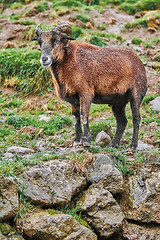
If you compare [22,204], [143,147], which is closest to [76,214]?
[22,204]

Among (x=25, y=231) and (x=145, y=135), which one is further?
(x=145, y=135)

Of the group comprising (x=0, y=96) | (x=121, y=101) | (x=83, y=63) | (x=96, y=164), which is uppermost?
(x=83, y=63)

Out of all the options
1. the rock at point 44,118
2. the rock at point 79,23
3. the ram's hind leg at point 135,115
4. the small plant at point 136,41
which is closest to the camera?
the ram's hind leg at point 135,115

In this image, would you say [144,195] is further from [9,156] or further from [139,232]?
[9,156]

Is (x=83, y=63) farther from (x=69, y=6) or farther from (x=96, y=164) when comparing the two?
(x=69, y=6)

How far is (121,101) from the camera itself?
25.0ft

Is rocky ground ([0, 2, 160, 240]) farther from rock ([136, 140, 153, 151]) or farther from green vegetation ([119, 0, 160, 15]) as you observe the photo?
green vegetation ([119, 0, 160, 15])

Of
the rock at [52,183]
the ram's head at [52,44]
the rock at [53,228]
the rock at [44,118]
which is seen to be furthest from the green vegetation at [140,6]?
the rock at [53,228]

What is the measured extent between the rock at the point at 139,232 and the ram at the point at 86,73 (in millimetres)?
1953

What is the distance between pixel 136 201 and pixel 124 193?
314mm

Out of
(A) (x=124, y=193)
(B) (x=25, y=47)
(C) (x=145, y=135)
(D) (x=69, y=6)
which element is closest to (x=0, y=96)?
(B) (x=25, y=47)

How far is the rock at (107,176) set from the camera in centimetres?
655

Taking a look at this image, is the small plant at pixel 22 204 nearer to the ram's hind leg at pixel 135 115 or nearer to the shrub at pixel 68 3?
the ram's hind leg at pixel 135 115

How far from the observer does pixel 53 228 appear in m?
5.45
